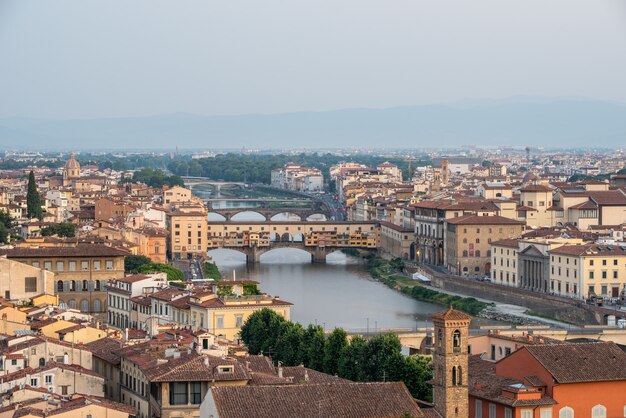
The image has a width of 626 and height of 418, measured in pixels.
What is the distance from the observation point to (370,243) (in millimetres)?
47438

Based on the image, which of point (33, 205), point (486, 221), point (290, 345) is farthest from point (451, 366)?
point (33, 205)

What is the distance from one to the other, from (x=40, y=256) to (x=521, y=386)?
13.0 m

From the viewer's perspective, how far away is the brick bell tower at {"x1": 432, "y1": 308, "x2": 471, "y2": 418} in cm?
1251

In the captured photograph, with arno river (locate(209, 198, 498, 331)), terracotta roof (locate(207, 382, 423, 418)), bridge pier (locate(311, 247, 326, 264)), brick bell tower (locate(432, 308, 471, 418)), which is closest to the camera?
terracotta roof (locate(207, 382, 423, 418))

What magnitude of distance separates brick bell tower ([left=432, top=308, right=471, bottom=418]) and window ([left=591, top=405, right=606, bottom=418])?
1.38m

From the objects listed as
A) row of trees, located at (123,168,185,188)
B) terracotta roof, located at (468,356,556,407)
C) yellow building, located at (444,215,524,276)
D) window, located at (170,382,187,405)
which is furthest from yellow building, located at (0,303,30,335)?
row of trees, located at (123,168,185,188)

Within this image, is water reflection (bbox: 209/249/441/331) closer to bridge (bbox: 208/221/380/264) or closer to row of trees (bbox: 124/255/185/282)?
bridge (bbox: 208/221/380/264)

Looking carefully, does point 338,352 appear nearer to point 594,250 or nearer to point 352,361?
point 352,361

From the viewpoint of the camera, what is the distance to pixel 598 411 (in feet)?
44.0

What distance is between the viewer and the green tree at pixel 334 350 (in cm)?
1688

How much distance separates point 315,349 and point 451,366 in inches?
187

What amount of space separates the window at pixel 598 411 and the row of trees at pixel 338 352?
199 centimetres

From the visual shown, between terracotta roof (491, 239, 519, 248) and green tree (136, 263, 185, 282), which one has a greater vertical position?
green tree (136, 263, 185, 282)

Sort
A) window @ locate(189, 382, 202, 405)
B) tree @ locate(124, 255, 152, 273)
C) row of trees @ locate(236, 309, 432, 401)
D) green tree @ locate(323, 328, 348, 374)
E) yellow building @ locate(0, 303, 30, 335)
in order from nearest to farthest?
window @ locate(189, 382, 202, 405) → row of trees @ locate(236, 309, 432, 401) → green tree @ locate(323, 328, 348, 374) → yellow building @ locate(0, 303, 30, 335) → tree @ locate(124, 255, 152, 273)
